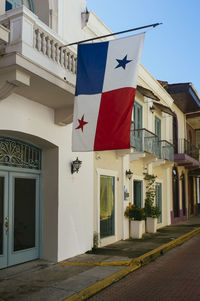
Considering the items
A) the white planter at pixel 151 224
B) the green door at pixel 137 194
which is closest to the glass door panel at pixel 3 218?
the green door at pixel 137 194

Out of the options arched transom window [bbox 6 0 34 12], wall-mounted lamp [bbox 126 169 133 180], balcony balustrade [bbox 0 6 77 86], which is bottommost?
wall-mounted lamp [bbox 126 169 133 180]

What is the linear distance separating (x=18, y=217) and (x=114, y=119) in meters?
3.44

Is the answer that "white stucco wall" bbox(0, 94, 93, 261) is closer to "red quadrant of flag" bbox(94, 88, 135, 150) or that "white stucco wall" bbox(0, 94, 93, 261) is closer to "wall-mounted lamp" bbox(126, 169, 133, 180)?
"red quadrant of flag" bbox(94, 88, 135, 150)

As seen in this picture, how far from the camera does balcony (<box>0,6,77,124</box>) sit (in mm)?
6465

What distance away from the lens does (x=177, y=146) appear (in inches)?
838

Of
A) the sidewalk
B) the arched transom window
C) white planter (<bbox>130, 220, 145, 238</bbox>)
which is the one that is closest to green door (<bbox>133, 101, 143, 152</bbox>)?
white planter (<bbox>130, 220, 145, 238</bbox>)

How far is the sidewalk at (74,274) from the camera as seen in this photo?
6.05m

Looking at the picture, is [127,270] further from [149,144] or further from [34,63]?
[149,144]

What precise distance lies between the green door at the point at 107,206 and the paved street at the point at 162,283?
7.97ft

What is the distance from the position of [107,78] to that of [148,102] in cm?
931

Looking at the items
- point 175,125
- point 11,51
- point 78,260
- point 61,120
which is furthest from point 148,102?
point 11,51

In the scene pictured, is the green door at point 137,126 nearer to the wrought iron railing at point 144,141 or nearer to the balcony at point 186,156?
the wrought iron railing at point 144,141

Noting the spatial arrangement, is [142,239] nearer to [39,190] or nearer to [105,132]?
[39,190]

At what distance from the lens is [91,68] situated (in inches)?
273
